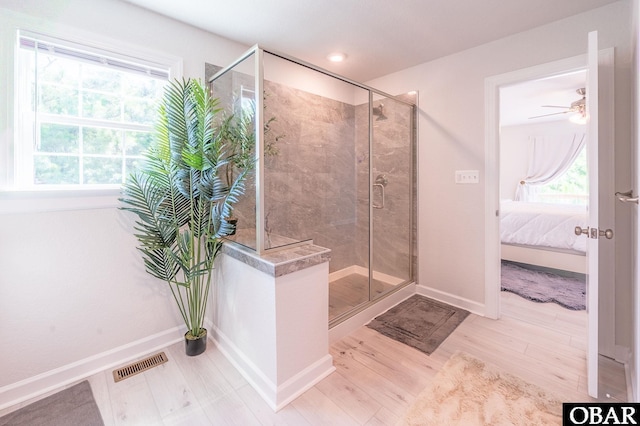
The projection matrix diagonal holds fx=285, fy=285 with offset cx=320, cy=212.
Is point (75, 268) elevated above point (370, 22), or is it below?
below

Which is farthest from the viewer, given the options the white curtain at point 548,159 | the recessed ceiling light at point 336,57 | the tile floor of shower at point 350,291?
the white curtain at point 548,159

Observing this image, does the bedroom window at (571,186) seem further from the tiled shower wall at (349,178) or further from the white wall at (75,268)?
the white wall at (75,268)

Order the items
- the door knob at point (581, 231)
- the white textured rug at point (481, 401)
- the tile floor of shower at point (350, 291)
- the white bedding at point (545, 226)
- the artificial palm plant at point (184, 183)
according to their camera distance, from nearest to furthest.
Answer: the white textured rug at point (481, 401)
the door knob at point (581, 231)
the artificial palm plant at point (184, 183)
the tile floor of shower at point (350, 291)
the white bedding at point (545, 226)

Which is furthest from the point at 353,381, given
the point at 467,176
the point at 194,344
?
the point at 467,176

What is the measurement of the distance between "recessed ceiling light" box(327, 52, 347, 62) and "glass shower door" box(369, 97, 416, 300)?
523 mm

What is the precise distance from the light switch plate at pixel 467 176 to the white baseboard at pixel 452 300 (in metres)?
1.12

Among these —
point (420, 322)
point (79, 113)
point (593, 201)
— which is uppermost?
point (79, 113)

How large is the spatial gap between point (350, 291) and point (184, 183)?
1705 millimetres

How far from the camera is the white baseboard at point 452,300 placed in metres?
2.61

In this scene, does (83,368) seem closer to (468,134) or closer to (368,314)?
(368,314)

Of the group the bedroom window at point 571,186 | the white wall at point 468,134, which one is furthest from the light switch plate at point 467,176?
the bedroom window at point 571,186

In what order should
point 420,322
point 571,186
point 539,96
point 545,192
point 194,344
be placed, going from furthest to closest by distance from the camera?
point 545,192 < point 571,186 < point 539,96 < point 420,322 < point 194,344

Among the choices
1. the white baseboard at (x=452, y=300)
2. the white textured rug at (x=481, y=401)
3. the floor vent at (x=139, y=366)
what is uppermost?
the white baseboard at (x=452, y=300)

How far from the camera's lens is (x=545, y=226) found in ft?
11.7
